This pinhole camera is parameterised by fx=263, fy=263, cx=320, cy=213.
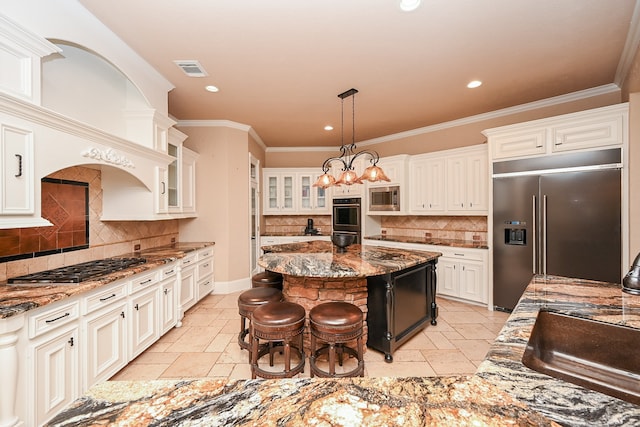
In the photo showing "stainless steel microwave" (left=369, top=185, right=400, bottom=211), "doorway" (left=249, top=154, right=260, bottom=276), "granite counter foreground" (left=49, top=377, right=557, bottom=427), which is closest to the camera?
"granite counter foreground" (left=49, top=377, right=557, bottom=427)

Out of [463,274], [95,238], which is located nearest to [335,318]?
[95,238]

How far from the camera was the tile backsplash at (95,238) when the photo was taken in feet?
6.73

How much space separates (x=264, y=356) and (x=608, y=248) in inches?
148

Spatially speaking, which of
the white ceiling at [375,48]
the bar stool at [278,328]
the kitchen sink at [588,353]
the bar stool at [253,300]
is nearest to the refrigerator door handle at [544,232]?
the white ceiling at [375,48]

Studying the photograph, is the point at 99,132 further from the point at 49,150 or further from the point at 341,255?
the point at 341,255

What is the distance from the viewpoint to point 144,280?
2.50 metres

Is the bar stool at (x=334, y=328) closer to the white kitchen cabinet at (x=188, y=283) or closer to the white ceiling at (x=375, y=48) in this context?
the white kitchen cabinet at (x=188, y=283)

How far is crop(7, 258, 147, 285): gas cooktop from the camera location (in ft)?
6.14

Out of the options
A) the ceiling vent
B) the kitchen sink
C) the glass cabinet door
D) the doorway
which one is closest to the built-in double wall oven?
the doorway

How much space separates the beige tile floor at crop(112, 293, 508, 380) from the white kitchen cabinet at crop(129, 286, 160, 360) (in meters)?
0.16

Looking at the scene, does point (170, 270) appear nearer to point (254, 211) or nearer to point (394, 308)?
point (254, 211)

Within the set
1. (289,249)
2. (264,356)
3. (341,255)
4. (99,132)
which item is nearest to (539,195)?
(341,255)

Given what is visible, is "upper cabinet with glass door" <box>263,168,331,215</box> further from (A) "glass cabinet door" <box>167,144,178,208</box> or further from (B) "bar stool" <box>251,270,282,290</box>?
(B) "bar stool" <box>251,270,282,290</box>

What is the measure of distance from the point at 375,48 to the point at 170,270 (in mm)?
3136
